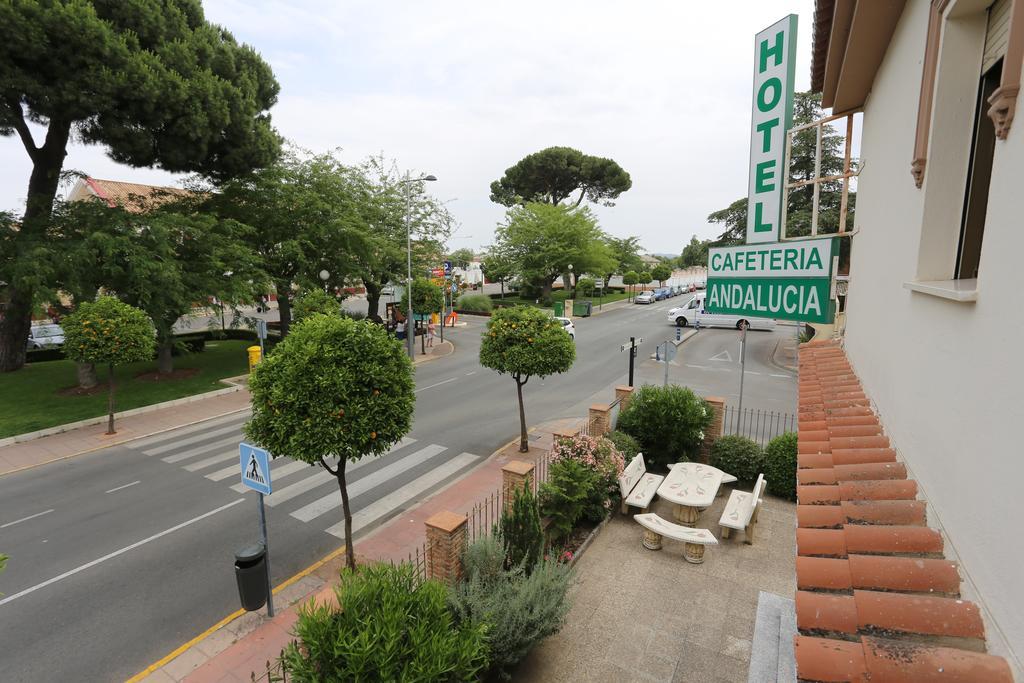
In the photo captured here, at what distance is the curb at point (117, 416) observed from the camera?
1357 cm

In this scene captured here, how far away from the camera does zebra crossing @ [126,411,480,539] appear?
32.1ft

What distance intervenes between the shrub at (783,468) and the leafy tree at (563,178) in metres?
50.4

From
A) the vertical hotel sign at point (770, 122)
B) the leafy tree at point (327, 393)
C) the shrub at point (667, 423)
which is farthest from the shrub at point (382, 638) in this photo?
the shrub at point (667, 423)

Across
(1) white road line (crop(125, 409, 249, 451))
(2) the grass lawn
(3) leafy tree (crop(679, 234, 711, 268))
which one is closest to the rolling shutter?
(1) white road line (crop(125, 409, 249, 451))

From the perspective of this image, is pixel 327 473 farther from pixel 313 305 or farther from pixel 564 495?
pixel 313 305

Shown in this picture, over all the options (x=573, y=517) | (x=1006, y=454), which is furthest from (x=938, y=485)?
(x=573, y=517)

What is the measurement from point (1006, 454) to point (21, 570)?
1176cm

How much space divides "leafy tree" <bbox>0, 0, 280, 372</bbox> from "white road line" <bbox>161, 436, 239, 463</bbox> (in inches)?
266

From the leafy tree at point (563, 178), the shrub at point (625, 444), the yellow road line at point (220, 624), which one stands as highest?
the leafy tree at point (563, 178)

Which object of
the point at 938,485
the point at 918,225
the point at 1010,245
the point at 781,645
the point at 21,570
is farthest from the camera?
the point at 21,570

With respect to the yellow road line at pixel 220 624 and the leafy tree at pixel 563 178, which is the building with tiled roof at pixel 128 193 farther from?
the leafy tree at pixel 563 178

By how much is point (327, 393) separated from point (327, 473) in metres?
5.40

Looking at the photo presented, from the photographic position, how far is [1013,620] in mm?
1690

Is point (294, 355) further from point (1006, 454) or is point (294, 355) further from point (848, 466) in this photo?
point (1006, 454)
